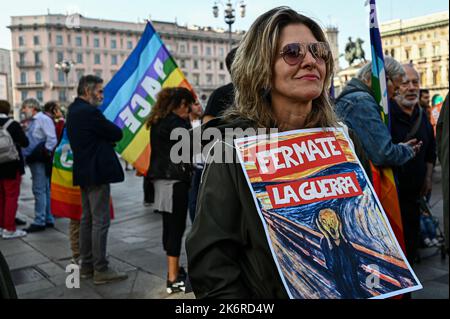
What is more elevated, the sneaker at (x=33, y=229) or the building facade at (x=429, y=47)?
the building facade at (x=429, y=47)

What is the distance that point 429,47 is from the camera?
139ft

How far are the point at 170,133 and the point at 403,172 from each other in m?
1.85

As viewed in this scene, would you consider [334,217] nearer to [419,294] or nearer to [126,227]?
[419,294]

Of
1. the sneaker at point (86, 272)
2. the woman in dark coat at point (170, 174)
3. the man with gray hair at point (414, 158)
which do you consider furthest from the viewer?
the sneaker at point (86, 272)

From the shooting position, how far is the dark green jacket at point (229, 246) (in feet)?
4.19

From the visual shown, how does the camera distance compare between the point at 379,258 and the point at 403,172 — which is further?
the point at 403,172

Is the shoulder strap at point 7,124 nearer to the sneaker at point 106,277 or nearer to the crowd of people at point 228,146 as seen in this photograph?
the crowd of people at point 228,146

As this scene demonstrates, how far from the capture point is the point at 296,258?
4.17ft

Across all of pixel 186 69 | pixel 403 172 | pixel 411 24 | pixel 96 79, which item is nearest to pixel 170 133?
pixel 96 79

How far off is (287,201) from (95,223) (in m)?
3.04

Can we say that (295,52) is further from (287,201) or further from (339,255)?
(339,255)

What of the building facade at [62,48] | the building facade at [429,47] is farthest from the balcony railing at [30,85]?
the building facade at [429,47]

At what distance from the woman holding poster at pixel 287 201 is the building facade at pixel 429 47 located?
41.5 m

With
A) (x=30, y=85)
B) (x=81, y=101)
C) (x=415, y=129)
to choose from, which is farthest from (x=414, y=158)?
(x=30, y=85)
